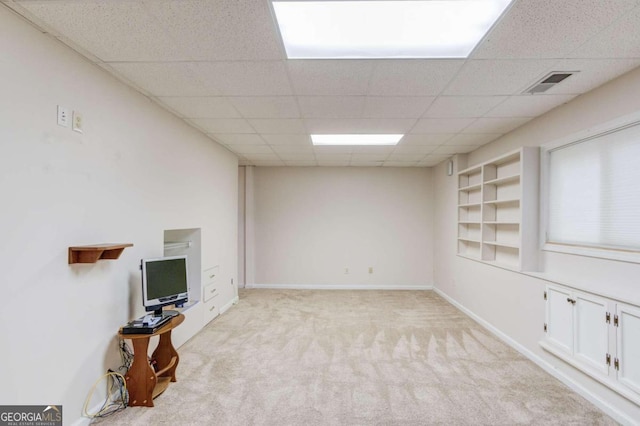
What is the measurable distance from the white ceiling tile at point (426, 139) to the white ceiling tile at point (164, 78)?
2.58 m

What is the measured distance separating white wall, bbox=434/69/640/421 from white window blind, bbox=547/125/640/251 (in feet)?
0.55

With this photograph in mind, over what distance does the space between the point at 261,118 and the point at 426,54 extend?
73.6 inches

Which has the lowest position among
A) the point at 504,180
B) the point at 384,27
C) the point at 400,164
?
the point at 504,180

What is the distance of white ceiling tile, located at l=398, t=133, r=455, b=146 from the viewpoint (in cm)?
406

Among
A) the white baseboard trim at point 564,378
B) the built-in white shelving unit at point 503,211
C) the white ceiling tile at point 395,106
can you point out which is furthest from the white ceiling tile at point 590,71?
the white baseboard trim at point 564,378

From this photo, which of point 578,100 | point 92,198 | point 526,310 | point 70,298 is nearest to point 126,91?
point 92,198

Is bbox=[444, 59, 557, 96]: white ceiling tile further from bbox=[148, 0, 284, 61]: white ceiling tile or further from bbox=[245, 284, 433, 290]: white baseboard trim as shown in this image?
bbox=[245, 284, 433, 290]: white baseboard trim

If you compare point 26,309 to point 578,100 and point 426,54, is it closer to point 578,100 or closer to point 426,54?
point 426,54

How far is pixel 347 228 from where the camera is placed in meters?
6.62

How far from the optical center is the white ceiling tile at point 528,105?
9.12 ft

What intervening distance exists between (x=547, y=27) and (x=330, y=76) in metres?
1.37

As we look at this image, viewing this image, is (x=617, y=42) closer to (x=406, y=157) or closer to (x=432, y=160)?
(x=406, y=157)

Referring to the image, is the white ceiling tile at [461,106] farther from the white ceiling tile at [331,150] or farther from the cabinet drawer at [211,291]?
the cabinet drawer at [211,291]

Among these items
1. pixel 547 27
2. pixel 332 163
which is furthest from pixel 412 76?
pixel 332 163
